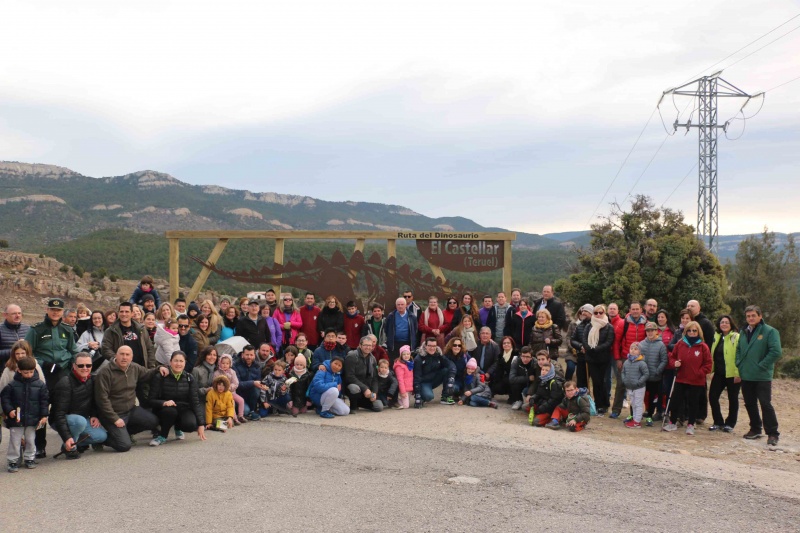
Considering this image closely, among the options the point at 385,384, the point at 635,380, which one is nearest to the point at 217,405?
the point at 385,384

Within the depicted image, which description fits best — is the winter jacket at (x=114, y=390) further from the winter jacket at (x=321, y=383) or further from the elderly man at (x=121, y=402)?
the winter jacket at (x=321, y=383)

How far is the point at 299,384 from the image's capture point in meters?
10.3

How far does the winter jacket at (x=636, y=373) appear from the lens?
9938 millimetres

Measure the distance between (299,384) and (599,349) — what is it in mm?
4828

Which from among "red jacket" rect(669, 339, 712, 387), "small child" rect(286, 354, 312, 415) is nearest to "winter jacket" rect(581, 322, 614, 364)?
"red jacket" rect(669, 339, 712, 387)

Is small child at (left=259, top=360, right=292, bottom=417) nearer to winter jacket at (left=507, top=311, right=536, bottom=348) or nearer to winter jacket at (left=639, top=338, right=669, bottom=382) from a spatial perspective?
A: winter jacket at (left=507, top=311, right=536, bottom=348)

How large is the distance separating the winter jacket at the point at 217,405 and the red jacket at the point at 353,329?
10.8 feet

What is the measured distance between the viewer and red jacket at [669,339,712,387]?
377 inches

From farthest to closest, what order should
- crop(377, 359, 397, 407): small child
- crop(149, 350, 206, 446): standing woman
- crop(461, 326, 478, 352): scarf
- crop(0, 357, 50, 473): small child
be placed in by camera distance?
crop(461, 326, 478, 352): scarf
crop(377, 359, 397, 407): small child
crop(149, 350, 206, 446): standing woman
crop(0, 357, 50, 473): small child

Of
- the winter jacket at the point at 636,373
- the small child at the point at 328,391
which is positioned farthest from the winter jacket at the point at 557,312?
the small child at the point at 328,391

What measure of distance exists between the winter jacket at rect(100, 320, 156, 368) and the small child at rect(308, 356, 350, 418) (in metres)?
2.49

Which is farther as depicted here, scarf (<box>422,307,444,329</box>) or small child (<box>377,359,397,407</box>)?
scarf (<box>422,307,444,329</box>)

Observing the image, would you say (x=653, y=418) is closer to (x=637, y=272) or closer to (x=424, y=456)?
(x=424, y=456)

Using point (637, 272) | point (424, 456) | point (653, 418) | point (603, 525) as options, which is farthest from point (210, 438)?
point (637, 272)
